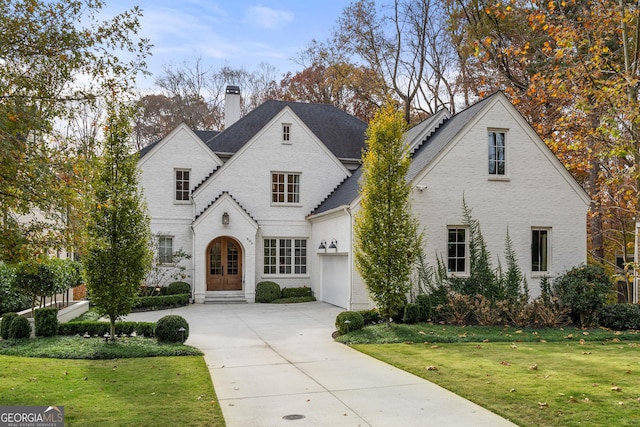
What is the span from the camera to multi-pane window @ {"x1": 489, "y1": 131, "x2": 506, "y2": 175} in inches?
740

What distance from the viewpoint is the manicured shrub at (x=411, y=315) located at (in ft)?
49.8

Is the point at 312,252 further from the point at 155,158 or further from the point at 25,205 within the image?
the point at 25,205

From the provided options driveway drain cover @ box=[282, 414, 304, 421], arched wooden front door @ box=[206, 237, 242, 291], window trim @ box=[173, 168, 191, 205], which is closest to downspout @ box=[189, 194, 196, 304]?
window trim @ box=[173, 168, 191, 205]

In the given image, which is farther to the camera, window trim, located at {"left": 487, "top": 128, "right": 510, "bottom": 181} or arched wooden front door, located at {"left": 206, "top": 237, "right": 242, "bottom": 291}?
arched wooden front door, located at {"left": 206, "top": 237, "right": 242, "bottom": 291}

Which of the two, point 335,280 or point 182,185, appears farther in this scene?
point 182,185

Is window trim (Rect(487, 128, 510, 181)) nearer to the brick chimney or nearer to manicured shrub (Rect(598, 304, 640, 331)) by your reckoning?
manicured shrub (Rect(598, 304, 640, 331))

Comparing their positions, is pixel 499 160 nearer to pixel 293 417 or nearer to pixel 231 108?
pixel 293 417

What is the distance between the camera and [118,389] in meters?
8.28

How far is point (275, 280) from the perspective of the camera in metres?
24.5

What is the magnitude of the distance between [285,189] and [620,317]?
560 inches

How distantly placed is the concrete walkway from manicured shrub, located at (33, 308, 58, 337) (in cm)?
313

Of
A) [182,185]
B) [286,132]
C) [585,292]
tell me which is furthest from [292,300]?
[585,292]

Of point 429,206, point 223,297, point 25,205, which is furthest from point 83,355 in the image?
point 223,297

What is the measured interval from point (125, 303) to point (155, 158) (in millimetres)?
12913
